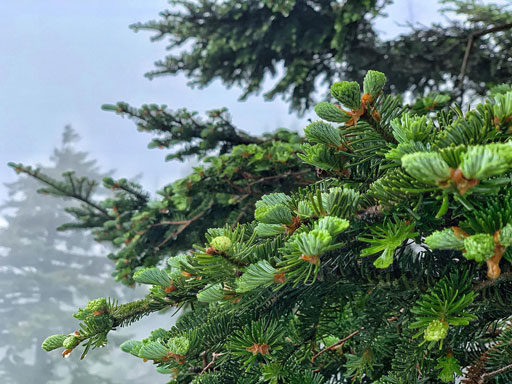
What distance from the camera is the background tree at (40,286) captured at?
765 inches

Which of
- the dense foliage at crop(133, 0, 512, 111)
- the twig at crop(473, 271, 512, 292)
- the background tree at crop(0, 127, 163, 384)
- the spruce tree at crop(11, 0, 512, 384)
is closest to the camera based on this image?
the spruce tree at crop(11, 0, 512, 384)

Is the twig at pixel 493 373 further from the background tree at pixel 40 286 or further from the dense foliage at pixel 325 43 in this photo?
the background tree at pixel 40 286

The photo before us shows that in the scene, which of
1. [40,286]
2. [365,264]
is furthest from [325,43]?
[40,286]

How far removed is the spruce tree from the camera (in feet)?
1.77

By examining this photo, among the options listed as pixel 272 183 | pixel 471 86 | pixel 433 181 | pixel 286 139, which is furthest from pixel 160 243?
pixel 471 86

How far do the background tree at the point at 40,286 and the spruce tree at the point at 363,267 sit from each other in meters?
20.4

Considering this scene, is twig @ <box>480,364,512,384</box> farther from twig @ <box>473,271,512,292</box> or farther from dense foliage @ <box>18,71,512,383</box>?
twig @ <box>473,271,512,292</box>

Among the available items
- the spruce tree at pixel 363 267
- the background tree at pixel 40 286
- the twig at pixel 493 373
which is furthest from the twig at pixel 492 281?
the background tree at pixel 40 286

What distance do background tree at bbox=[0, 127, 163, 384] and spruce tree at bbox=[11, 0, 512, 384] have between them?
2037 centimetres

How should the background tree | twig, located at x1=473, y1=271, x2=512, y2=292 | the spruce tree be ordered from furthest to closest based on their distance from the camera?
the background tree
twig, located at x1=473, y1=271, x2=512, y2=292
the spruce tree

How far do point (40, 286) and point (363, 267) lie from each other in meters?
25.0

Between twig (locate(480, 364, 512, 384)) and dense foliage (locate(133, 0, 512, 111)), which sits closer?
twig (locate(480, 364, 512, 384))

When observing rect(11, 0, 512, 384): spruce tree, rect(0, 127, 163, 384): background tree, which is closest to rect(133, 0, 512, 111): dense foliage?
rect(11, 0, 512, 384): spruce tree

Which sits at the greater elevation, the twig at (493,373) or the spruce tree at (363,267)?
the spruce tree at (363,267)
